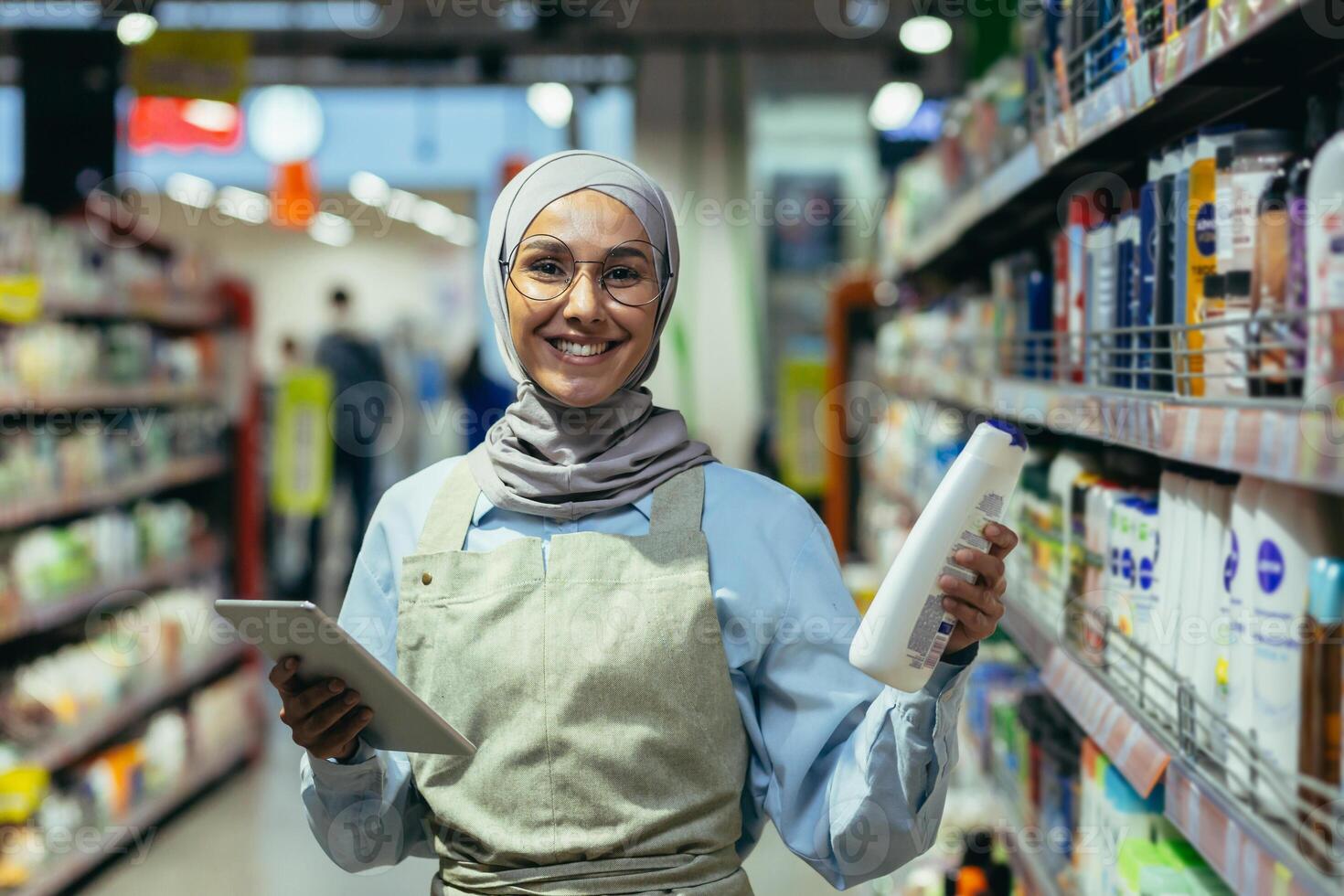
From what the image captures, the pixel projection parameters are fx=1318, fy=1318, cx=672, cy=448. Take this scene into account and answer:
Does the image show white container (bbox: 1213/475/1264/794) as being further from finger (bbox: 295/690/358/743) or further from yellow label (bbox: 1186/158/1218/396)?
finger (bbox: 295/690/358/743)

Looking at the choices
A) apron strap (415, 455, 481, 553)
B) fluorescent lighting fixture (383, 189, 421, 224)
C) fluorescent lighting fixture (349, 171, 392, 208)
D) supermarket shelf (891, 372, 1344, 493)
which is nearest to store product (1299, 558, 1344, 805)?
supermarket shelf (891, 372, 1344, 493)

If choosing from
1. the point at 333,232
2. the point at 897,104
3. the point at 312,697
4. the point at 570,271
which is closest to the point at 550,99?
the point at 897,104

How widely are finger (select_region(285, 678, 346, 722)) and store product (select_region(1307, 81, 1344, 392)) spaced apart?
1032mm

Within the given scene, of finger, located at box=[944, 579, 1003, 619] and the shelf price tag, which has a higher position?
the shelf price tag

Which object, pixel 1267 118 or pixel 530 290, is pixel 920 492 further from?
pixel 530 290

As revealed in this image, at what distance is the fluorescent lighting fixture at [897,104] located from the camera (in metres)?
8.47

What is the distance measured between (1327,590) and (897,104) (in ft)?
25.2

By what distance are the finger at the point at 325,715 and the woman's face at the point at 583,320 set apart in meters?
0.45

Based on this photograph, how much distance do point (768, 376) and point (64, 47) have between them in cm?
530

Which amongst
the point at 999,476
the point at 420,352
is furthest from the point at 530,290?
the point at 420,352

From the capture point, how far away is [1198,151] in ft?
5.24

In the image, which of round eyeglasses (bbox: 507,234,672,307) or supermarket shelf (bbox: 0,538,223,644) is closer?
round eyeglasses (bbox: 507,234,672,307)

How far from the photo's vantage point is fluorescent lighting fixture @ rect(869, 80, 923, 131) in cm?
847

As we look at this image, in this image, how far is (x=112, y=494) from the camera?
4836 millimetres
